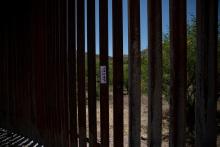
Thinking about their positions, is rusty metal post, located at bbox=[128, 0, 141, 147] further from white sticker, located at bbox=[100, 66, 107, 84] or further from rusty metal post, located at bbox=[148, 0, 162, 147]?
white sticker, located at bbox=[100, 66, 107, 84]

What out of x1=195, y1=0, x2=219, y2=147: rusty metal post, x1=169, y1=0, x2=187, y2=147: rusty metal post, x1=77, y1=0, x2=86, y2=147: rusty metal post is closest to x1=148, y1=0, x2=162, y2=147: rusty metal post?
x1=169, y1=0, x2=187, y2=147: rusty metal post

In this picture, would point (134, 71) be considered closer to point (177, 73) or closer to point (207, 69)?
point (177, 73)

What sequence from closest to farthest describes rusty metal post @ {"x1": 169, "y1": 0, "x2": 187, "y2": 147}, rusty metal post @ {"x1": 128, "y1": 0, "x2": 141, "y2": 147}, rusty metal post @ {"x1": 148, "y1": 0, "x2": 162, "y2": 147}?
1. rusty metal post @ {"x1": 169, "y1": 0, "x2": 187, "y2": 147}
2. rusty metal post @ {"x1": 148, "y1": 0, "x2": 162, "y2": 147}
3. rusty metal post @ {"x1": 128, "y1": 0, "x2": 141, "y2": 147}

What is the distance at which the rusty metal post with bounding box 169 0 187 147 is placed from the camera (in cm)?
254

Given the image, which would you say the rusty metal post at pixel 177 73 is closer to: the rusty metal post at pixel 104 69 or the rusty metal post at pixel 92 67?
the rusty metal post at pixel 104 69

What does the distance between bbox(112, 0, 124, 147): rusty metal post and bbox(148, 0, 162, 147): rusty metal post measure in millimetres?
511

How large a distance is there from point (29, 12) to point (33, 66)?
98cm

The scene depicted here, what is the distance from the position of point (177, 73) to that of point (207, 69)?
0.85ft

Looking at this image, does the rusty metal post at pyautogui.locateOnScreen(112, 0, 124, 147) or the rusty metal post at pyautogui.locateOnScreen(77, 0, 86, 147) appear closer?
the rusty metal post at pyautogui.locateOnScreen(112, 0, 124, 147)

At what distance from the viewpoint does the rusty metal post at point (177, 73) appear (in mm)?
2535

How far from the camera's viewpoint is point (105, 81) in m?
3.59

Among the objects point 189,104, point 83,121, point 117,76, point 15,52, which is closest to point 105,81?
point 117,76

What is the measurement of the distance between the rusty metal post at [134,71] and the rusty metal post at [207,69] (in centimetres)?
76

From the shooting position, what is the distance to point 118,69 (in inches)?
130
